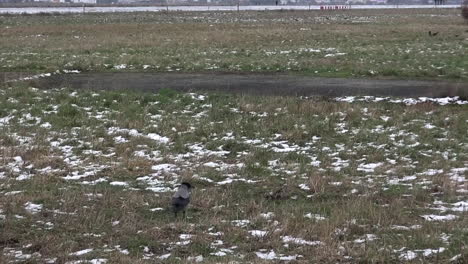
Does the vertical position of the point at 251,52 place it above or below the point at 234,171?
above

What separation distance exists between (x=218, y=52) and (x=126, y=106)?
12414 mm

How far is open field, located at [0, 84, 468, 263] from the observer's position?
6121 mm

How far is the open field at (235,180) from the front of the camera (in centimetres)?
612

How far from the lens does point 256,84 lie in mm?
18000

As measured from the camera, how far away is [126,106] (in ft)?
46.9

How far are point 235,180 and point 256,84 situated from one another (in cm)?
956

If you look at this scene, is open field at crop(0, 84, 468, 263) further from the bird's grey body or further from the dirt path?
the dirt path

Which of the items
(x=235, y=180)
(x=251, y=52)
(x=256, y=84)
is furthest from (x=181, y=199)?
(x=251, y=52)

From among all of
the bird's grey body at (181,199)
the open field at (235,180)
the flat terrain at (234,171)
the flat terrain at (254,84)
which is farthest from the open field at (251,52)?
the bird's grey body at (181,199)

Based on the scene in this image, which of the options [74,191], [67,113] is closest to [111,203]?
[74,191]

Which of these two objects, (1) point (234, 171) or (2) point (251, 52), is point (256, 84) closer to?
(2) point (251, 52)

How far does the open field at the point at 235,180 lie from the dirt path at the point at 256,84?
6.12ft

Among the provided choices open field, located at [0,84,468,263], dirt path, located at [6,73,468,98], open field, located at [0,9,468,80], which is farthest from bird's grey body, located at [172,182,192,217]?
open field, located at [0,9,468,80]

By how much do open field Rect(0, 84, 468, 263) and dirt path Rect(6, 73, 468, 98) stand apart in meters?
1.87
